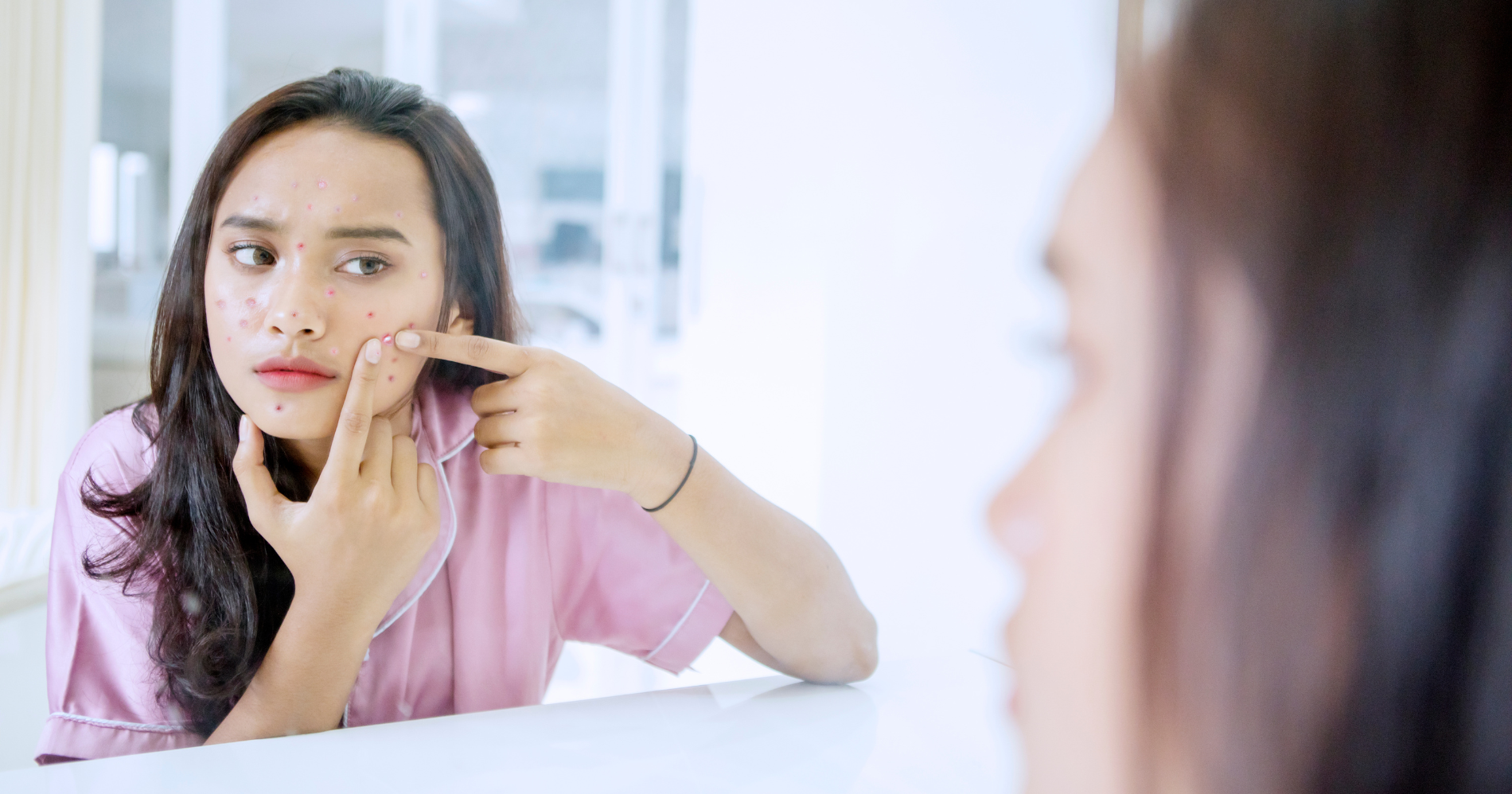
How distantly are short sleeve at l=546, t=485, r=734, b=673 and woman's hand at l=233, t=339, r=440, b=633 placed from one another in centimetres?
13

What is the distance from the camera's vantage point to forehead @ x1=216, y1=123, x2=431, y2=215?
445 mm

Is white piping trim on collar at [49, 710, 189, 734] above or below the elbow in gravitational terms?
below

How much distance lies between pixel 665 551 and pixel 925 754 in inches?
8.7

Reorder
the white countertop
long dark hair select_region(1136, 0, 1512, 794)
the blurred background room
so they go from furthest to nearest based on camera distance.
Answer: the blurred background room < the white countertop < long dark hair select_region(1136, 0, 1512, 794)

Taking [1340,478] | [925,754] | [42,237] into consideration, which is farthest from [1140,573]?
[42,237]

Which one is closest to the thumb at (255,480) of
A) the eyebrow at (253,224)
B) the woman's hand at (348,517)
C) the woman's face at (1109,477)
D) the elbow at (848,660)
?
the woman's hand at (348,517)

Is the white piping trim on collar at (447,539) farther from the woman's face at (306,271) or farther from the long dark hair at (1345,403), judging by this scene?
the long dark hair at (1345,403)

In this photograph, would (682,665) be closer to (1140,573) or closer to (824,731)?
(824,731)

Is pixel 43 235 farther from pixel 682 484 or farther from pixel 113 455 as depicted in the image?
pixel 682 484

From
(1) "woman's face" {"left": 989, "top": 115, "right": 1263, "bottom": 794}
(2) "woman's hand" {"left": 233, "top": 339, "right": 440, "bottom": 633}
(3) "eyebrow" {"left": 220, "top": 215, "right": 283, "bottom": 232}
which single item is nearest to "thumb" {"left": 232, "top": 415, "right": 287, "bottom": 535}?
(2) "woman's hand" {"left": 233, "top": 339, "right": 440, "bottom": 633}

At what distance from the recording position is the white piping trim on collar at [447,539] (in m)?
0.53

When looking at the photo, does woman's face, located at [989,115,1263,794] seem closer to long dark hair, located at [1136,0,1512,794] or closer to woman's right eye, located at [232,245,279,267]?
long dark hair, located at [1136,0,1512,794]

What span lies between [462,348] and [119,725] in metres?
0.28

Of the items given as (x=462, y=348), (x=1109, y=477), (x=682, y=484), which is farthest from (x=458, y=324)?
(x=1109, y=477)
